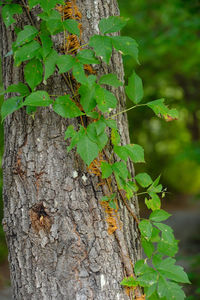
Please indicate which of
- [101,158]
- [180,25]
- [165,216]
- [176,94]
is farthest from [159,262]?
[176,94]

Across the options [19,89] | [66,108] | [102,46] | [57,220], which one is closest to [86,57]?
[102,46]

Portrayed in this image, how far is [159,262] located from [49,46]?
1.08 meters

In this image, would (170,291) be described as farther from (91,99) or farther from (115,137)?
(91,99)

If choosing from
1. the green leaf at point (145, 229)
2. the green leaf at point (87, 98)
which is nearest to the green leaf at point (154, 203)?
the green leaf at point (145, 229)

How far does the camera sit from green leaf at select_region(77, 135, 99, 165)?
1.29 metres

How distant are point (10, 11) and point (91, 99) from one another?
514 millimetres

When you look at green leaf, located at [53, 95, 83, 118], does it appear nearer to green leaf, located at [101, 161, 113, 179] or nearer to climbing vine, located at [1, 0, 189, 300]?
climbing vine, located at [1, 0, 189, 300]

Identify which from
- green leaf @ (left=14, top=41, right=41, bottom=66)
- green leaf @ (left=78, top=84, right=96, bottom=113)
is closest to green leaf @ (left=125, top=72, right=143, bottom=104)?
green leaf @ (left=78, top=84, right=96, bottom=113)

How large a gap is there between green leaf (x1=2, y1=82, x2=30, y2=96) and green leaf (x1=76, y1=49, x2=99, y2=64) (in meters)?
0.29

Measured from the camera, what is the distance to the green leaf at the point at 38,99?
4.31ft

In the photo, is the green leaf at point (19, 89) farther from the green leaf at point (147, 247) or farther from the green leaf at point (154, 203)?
the green leaf at point (147, 247)

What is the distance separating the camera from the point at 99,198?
57.1 inches

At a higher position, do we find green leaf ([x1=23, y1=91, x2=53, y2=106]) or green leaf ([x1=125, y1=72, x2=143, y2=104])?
green leaf ([x1=125, y1=72, x2=143, y2=104])

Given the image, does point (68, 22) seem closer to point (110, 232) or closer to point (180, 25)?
point (110, 232)
